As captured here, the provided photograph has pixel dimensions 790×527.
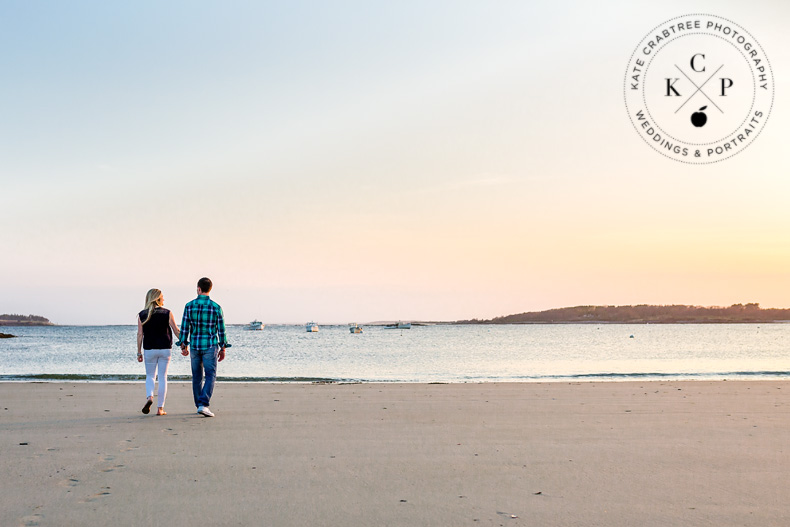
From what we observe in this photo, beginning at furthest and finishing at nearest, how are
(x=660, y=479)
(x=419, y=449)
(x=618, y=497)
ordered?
(x=419, y=449), (x=660, y=479), (x=618, y=497)

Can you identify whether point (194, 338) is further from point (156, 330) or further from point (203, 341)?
point (156, 330)

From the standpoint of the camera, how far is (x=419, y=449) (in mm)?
7309

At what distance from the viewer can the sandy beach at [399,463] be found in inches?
192

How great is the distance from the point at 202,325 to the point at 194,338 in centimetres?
22

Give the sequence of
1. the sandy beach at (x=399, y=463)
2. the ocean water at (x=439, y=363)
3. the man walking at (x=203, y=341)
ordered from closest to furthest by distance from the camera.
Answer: the sandy beach at (x=399, y=463) < the man walking at (x=203, y=341) < the ocean water at (x=439, y=363)

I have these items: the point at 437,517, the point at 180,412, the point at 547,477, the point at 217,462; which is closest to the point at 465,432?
the point at 547,477

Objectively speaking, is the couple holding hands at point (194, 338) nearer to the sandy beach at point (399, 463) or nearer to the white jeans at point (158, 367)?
the white jeans at point (158, 367)

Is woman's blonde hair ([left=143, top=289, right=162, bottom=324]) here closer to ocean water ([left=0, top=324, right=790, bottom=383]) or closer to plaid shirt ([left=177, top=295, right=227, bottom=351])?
plaid shirt ([left=177, top=295, right=227, bottom=351])

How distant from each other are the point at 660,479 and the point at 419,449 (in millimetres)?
2503

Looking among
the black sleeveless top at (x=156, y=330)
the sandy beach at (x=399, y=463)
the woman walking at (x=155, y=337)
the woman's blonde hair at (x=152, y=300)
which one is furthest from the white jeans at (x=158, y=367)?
the woman's blonde hair at (x=152, y=300)

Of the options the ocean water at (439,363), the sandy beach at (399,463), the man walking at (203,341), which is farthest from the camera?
the ocean water at (439,363)

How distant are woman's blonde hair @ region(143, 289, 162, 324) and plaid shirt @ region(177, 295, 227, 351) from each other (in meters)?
0.50

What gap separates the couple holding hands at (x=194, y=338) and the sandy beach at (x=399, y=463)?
53cm

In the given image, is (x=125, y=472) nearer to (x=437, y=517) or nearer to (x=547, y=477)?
(x=437, y=517)
